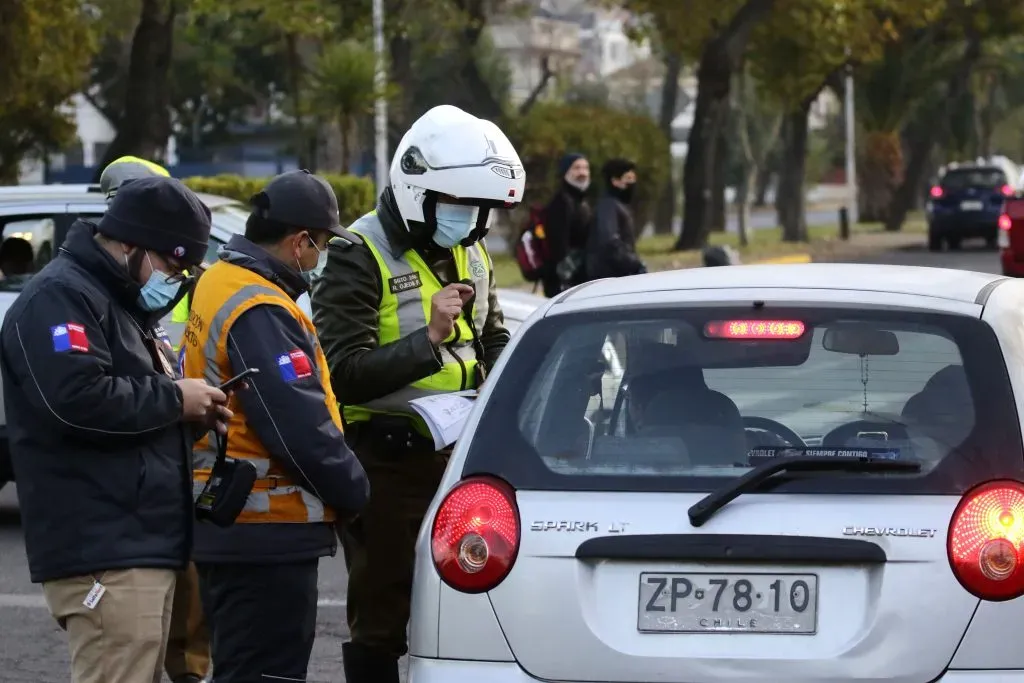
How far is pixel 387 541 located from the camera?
524 centimetres

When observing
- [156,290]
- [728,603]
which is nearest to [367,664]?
[156,290]

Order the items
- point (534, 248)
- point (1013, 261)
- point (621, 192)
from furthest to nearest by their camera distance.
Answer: point (1013, 261) < point (534, 248) < point (621, 192)

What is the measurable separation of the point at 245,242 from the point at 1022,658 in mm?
2110

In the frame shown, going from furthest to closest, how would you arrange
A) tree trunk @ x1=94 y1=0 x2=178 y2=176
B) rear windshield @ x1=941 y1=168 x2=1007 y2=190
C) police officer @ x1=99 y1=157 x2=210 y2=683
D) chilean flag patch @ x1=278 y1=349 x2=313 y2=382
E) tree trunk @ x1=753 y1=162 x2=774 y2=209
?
tree trunk @ x1=753 y1=162 x2=774 y2=209 → rear windshield @ x1=941 y1=168 x2=1007 y2=190 → tree trunk @ x1=94 y1=0 x2=178 y2=176 → police officer @ x1=99 y1=157 x2=210 y2=683 → chilean flag patch @ x1=278 y1=349 x2=313 y2=382

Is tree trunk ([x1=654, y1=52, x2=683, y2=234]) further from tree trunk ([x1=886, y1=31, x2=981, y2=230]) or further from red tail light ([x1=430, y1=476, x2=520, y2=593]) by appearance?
red tail light ([x1=430, y1=476, x2=520, y2=593])

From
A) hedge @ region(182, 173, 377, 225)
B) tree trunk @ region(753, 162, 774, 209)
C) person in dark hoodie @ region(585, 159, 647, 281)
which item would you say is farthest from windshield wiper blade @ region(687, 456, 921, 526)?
tree trunk @ region(753, 162, 774, 209)

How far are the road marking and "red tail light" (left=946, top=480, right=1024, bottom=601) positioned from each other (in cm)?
448

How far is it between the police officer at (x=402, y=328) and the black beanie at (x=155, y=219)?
85 cm

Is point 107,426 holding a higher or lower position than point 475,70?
lower

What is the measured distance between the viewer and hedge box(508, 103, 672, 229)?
31.2m

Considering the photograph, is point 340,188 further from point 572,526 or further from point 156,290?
point 572,526

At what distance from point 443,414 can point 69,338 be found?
48.3 inches

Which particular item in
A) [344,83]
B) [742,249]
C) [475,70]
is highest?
[475,70]

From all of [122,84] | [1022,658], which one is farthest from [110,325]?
[122,84]
